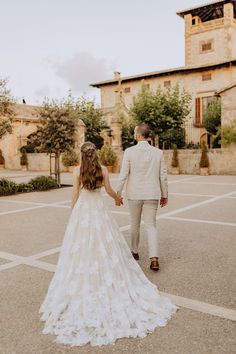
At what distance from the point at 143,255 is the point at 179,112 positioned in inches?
869

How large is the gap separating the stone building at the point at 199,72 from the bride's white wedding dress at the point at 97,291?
2550 cm

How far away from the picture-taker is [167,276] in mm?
4574

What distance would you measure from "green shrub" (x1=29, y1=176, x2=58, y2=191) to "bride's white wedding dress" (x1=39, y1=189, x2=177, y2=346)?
37.1 feet

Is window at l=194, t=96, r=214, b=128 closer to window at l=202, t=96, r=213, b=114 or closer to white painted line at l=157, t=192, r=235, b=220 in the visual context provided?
window at l=202, t=96, r=213, b=114

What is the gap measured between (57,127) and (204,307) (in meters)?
12.4

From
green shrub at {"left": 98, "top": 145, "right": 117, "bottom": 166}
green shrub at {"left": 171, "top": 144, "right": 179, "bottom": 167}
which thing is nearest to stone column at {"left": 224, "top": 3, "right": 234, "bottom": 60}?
green shrub at {"left": 171, "top": 144, "right": 179, "bottom": 167}

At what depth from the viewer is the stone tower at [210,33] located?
32.9 m

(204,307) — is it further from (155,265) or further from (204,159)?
(204,159)

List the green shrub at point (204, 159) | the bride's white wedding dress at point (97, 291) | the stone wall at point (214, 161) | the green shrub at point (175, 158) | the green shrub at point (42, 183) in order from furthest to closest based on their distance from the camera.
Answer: the green shrub at point (175, 158) → the green shrub at point (204, 159) → the stone wall at point (214, 161) → the green shrub at point (42, 183) → the bride's white wedding dress at point (97, 291)

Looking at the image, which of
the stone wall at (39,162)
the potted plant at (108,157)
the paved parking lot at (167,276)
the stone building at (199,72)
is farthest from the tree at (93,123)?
the paved parking lot at (167,276)

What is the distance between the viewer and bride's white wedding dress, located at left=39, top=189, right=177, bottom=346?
3.09 m

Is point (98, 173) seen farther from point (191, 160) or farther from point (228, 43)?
point (228, 43)

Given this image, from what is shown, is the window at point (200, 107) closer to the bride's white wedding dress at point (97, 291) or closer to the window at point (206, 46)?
the window at point (206, 46)

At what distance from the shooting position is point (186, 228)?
291 inches
